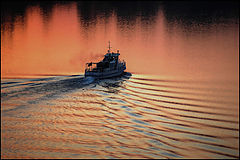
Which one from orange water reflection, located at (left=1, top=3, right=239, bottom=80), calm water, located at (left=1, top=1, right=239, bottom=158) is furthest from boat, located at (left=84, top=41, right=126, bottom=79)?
orange water reflection, located at (left=1, top=3, right=239, bottom=80)

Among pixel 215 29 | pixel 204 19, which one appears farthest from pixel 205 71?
pixel 204 19

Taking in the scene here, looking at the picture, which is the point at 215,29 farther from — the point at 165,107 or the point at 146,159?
the point at 146,159

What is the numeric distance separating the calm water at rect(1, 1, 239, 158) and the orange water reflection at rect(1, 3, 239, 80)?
0.19 meters

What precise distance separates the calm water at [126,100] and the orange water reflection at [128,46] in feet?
0.61

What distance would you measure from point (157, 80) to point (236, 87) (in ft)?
28.0

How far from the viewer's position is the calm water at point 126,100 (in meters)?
18.9

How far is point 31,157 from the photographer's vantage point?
1770 centimetres

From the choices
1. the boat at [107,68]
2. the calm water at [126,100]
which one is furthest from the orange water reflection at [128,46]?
the boat at [107,68]

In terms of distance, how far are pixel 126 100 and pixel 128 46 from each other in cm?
A: 3256

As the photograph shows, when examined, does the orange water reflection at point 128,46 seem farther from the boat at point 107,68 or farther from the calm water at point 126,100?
the boat at point 107,68

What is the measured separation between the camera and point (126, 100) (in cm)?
2905

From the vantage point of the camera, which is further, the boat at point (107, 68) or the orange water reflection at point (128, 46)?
the orange water reflection at point (128, 46)

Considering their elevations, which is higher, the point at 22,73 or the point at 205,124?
the point at 22,73

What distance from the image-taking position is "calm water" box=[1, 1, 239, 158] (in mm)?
18906
